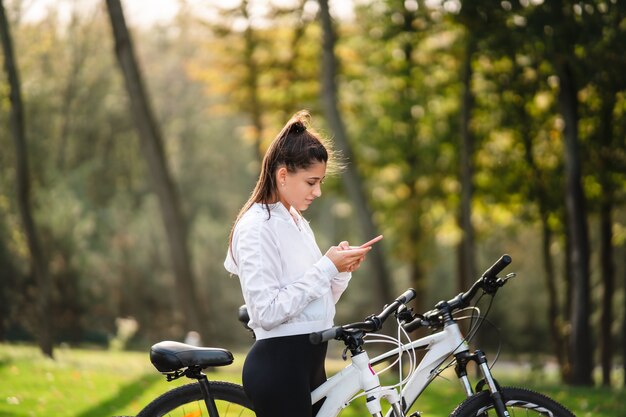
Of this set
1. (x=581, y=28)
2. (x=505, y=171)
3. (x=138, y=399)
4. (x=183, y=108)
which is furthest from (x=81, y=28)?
(x=138, y=399)

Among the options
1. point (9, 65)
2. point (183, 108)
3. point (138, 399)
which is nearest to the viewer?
point (138, 399)

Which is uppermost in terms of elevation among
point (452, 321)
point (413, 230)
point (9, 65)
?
point (9, 65)

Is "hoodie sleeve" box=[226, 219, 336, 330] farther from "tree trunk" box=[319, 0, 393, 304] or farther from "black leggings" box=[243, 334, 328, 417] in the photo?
"tree trunk" box=[319, 0, 393, 304]

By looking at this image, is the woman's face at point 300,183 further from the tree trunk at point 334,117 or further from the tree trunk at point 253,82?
the tree trunk at point 253,82

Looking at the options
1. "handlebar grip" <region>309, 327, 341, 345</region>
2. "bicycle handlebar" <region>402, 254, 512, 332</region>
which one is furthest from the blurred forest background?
"handlebar grip" <region>309, 327, 341, 345</region>

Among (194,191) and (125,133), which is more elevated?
(125,133)

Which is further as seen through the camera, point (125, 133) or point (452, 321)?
point (125, 133)

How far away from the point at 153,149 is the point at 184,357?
372 inches

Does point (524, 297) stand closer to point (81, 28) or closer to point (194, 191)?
point (194, 191)

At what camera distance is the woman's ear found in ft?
11.9

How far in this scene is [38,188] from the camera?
2541 centimetres

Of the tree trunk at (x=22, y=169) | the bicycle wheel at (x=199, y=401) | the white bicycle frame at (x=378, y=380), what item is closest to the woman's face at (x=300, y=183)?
the white bicycle frame at (x=378, y=380)

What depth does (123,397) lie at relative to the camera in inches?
363

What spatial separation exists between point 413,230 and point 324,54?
831 cm
